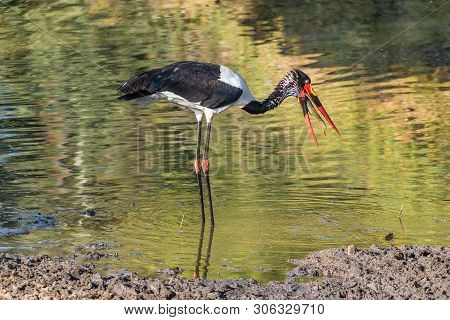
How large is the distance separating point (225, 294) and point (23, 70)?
9.98 metres

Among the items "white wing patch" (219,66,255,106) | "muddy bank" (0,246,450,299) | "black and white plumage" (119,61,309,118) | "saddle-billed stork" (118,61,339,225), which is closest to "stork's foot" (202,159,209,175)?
"saddle-billed stork" (118,61,339,225)

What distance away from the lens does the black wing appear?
9.39 meters

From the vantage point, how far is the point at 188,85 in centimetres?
955

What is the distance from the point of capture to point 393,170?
35.1 feet

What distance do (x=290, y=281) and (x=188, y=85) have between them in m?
2.83

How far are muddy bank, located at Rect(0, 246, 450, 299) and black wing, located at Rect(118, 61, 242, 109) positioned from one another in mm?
2160

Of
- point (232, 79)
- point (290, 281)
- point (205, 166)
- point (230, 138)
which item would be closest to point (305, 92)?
point (232, 79)

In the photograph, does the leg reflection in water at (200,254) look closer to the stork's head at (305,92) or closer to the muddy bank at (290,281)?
the muddy bank at (290,281)

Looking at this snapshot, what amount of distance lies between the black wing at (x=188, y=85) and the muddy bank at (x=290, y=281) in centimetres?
216

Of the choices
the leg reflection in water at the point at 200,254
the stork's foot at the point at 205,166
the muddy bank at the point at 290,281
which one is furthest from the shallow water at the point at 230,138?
the muddy bank at the point at 290,281

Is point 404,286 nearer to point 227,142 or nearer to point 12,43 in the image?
point 227,142

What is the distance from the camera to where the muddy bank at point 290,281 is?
6750 millimetres

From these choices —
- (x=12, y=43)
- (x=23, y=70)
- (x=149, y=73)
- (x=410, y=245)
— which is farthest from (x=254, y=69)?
(x=410, y=245)

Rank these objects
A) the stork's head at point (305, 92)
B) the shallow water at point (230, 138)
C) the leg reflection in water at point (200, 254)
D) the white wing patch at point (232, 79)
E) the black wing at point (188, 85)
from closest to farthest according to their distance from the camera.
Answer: the leg reflection in water at point (200, 254) < the shallow water at point (230, 138) < the black wing at point (188, 85) < the white wing patch at point (232, 79) < the stork's head at point (305, 92)
